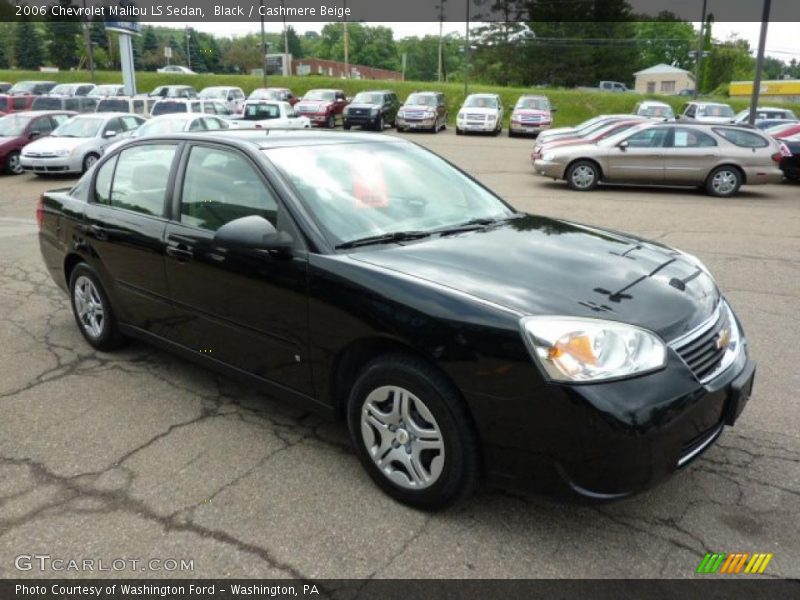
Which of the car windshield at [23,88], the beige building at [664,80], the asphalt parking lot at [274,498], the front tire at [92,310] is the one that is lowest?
the asphalt parking lot at [274,498]

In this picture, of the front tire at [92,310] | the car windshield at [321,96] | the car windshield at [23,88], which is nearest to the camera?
the front tire at [92,310]

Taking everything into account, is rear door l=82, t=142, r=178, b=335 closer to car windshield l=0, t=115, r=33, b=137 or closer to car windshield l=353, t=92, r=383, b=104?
car windshield l=0, t=115, r=33, b=137

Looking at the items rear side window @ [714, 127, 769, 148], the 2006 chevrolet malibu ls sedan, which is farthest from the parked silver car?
rear side window @ [714, 127, 769, 148]

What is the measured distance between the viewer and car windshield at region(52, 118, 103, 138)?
53.4 ft

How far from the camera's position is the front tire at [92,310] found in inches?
185

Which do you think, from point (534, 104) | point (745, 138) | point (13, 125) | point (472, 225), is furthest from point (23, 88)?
point (472, 225)

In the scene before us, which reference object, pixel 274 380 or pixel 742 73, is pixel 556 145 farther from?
pixel 742 73

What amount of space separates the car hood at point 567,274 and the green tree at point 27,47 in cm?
9152

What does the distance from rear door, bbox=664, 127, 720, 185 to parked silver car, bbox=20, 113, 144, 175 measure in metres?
12.7

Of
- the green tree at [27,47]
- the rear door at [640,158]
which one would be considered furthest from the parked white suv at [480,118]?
the green tree at [27,47]

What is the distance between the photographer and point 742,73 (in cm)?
8188

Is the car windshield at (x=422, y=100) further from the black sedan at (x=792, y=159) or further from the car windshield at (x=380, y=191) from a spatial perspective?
the car windshield at (x=380, y=191)

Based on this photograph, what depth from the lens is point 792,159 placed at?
15461 millimetres

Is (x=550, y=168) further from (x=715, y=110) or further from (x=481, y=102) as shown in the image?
(x=715, y=110)
